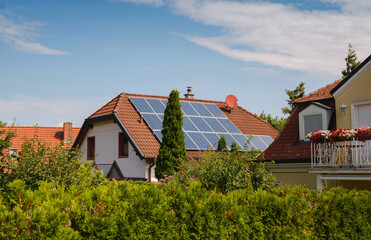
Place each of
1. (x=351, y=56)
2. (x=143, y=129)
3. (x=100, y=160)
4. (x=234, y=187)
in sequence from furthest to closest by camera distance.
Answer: (x=351, y=56)
(x=100, y=160)
(x=143, y=129)
(x=234, y=187)

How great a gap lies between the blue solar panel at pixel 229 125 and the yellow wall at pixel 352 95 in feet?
44.1

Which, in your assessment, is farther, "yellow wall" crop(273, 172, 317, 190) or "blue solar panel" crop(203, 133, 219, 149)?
"blue solar panel" crop(203, 133, 219, 149)

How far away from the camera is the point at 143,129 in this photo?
1137 inches

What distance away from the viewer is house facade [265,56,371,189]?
17172 mm

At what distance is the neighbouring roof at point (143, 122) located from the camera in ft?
90.2

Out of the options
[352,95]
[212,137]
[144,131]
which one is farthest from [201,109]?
[352,95]

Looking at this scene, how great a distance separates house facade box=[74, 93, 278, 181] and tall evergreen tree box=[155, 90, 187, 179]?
4.55ft

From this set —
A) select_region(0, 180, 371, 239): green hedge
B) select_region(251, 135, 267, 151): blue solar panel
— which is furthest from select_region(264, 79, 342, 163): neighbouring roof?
select_region(251, 135, 267, 151): blue solar panel

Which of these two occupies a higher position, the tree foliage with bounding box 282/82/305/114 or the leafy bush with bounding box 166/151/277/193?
the tree foliage with bounding box 282/82/305/114

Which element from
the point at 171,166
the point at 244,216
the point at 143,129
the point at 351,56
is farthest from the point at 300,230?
the point at 351,56

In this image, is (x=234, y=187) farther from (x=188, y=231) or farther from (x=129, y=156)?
(x=129, y=156)

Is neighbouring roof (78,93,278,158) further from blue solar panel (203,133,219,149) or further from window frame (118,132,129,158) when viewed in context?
blue solar panel (203,133,219,149)

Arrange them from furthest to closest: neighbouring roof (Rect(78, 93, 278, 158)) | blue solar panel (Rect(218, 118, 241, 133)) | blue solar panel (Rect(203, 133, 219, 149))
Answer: blue solar panel (Rect(218, 118, 241, 133)) → blue solar panel (Rect(203, 133, 219, 149)) → neighbouring roof (Rect(78, 93, 278, 158))

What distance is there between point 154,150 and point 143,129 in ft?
7.54
